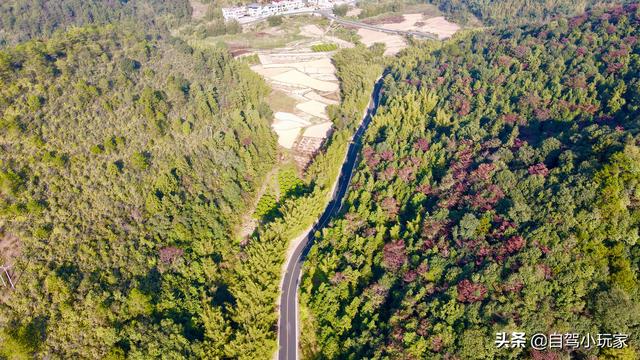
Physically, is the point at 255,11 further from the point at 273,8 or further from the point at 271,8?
the point at 273,8

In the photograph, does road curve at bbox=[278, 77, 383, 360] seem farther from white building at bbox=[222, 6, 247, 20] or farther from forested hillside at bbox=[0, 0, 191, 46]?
forested hillside at bbox=[0, 0, 191, 46]

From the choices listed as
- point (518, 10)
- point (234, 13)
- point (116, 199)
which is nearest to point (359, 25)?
point (234, 13)

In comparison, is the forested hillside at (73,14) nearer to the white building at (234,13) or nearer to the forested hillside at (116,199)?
the white building at (234,13)

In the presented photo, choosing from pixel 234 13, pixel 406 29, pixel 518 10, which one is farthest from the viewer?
pixel 234 13

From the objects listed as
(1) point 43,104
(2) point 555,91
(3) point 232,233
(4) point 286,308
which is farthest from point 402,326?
(1) point 43,104

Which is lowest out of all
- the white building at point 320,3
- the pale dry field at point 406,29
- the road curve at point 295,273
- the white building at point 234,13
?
the road curve at point 295,273

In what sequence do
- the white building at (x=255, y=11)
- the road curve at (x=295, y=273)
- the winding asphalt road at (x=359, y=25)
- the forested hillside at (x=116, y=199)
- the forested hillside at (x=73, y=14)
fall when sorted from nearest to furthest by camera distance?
1. the forested hillside at (x=116, y=199)
2. the road curve at (x=295, y=273)
3. the winding asphalt road at (x=359, y=25)
4. the forested hillside at (x=73, y=14)
5. the white building at (x=255, y=11)

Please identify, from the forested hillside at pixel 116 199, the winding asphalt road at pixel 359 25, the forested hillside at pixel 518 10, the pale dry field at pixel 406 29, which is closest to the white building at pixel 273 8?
the winding asphalt road at pixel 359 25
